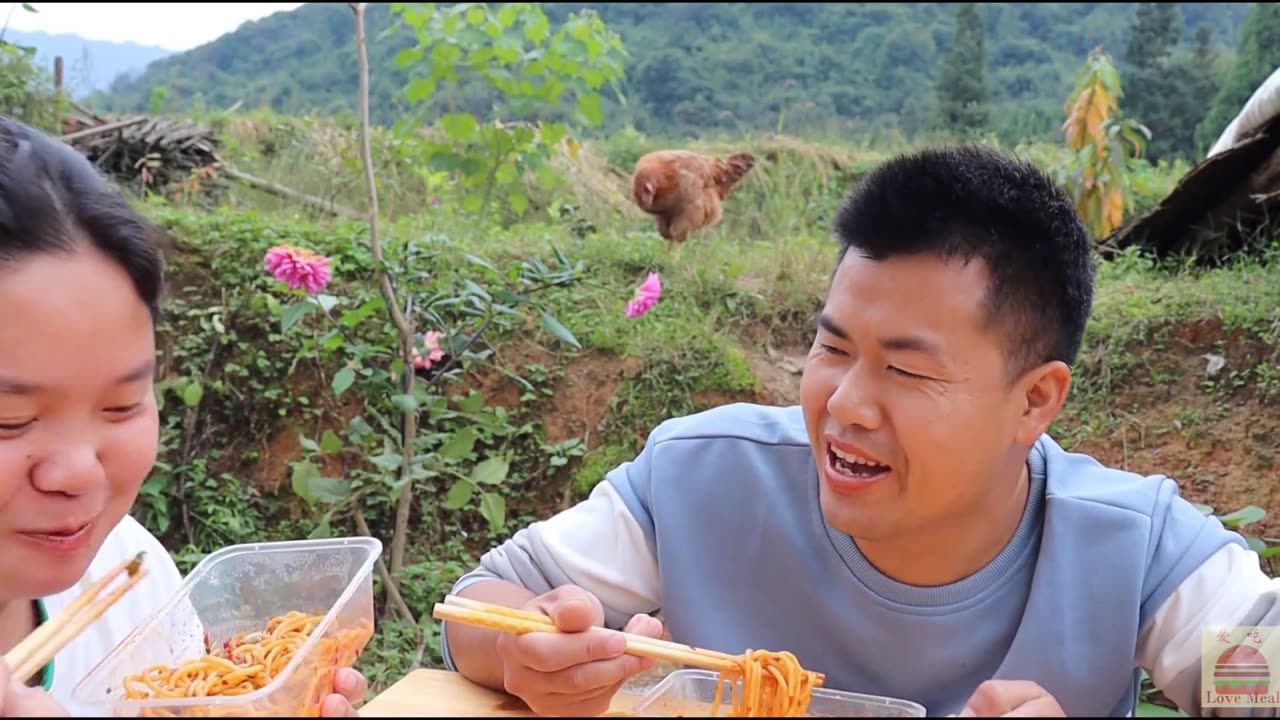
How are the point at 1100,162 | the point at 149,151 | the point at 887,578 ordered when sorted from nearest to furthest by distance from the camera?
1. the point at 887,578
2. the point at 1100,162
3. the point at 149,151

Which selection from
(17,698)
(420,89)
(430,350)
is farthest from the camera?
(420,89)

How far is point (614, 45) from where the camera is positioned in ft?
17.1

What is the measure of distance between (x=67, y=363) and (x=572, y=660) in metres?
0.62

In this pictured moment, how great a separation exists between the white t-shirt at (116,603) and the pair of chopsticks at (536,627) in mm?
536

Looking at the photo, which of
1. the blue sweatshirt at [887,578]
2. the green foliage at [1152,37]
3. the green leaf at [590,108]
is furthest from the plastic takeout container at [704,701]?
the green foliage at [1152,37]

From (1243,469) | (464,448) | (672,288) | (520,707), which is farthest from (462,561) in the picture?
(1243,469)

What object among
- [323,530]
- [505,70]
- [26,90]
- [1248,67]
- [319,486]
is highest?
[1248,67]

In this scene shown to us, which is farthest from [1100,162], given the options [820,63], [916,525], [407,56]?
[820,63]

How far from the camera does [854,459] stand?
1384 mm

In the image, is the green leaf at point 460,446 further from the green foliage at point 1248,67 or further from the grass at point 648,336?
the green foliage at point 1248,67

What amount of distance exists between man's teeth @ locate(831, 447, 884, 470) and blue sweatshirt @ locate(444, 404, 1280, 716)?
0.24m

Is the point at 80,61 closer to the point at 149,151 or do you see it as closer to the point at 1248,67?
the point at 149,151

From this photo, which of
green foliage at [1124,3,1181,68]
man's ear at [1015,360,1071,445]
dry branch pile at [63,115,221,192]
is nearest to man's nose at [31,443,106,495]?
man's ear at [1015,360,1071,445]

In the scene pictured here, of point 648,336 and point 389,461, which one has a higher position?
point 648,336
